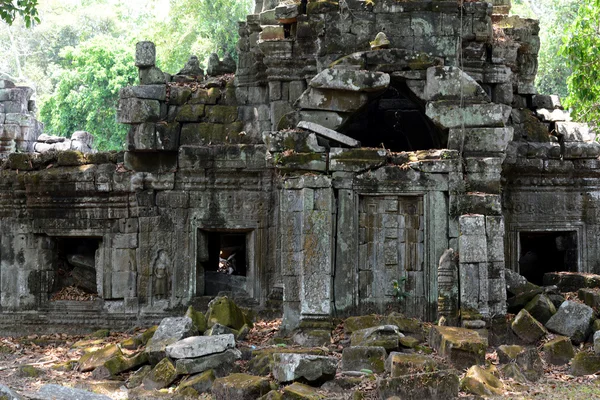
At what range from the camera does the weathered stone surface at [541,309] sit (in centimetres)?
1027

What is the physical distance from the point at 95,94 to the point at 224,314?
2027 centimetres

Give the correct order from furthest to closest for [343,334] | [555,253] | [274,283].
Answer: [555,253]
[274,283]
[343,334]

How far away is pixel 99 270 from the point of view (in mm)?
13320

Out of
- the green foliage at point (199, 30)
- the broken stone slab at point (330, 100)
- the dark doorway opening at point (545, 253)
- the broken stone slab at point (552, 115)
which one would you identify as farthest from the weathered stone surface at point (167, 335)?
the green foliage at point (199, 30)

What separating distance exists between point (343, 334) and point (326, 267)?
2.82ft

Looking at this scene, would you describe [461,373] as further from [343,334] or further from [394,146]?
[394,146]

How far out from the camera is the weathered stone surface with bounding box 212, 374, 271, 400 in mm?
8219

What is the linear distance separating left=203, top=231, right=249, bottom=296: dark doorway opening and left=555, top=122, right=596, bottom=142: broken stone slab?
5.42 m

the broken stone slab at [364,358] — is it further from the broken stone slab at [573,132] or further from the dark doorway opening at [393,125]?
the broken stone slab at [573,132]

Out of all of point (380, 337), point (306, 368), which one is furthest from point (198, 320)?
point (380, 337)

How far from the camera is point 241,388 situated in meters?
8.23

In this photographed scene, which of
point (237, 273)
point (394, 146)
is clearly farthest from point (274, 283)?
point (394, 146)

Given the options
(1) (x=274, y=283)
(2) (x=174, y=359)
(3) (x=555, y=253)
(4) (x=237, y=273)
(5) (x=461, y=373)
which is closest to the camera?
(5) (x=461, y=373)

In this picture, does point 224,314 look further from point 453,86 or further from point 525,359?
point 453,86
